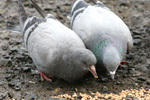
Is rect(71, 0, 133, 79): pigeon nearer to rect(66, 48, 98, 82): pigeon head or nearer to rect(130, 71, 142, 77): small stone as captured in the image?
rect(66, 48, 98, 82): pigeon head

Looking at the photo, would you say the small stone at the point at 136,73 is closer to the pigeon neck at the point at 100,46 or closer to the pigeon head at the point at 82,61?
the pigeon neck at the point at 100,46

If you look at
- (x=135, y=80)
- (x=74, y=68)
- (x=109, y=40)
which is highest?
(x=109, y=40)

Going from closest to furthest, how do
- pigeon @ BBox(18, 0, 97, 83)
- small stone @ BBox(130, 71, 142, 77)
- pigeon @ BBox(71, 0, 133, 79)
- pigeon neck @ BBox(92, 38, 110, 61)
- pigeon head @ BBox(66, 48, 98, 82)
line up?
pigeon head @ BBox(66, 48, 98, 82) → pigeon @ BBox(18, 0, 97, 83) → pigeon @ BBox(71, 0, 133, 79) → pigeon neck @ BBox(92, 38, 110, 61) → small stone @ BBox(130, 71, 142, 77)

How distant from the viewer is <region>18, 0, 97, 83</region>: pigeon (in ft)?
18.7

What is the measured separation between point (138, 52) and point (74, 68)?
239cm

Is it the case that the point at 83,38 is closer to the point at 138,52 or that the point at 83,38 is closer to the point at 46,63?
the point at 46,63

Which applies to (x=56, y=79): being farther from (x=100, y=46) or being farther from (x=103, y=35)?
(x=103, y=35)

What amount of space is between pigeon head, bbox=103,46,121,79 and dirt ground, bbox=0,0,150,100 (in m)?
0.56

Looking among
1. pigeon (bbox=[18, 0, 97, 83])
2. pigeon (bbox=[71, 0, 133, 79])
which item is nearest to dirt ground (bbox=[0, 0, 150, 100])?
pigeon (bbox=[18, 0, 97, 83])

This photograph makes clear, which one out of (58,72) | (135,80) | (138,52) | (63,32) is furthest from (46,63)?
(138,52)

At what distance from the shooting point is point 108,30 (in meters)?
6.44

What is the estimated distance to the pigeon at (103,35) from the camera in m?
5.82

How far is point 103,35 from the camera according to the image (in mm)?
6312

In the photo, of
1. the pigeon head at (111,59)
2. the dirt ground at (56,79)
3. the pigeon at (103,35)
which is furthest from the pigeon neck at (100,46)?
the dirt ground at (56,79)
